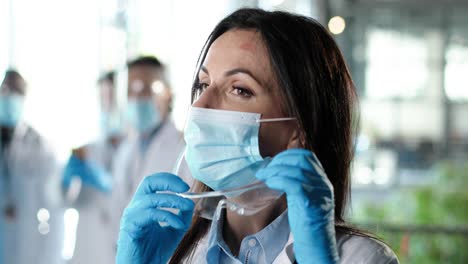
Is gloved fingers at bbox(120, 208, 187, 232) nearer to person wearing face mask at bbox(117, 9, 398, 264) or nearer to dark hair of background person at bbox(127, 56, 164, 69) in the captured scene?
person wearing face mask at bbox(117, 9, 398, 264)

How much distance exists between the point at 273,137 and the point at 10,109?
7.09 feet

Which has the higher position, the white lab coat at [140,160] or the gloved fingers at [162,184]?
the gloved fingers at [162,184]

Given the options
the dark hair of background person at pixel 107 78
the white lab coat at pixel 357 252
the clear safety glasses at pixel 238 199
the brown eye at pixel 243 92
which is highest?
the dark hair of background person at pixel 107 78

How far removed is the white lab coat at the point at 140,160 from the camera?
2994 millimetres

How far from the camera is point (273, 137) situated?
113cm

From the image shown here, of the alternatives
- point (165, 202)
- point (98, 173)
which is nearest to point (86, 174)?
point (98, 173)

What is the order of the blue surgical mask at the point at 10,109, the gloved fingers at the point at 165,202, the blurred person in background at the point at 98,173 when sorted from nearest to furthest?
the gloved fingers at the point at 165,202
the blue surgical mask at the point at 10,109
the blurred person in background at the point at 98,173

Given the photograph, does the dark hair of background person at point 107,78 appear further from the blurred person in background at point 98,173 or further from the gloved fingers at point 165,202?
the gloved fingers at point 165,202

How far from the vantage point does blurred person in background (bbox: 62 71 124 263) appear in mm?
3285

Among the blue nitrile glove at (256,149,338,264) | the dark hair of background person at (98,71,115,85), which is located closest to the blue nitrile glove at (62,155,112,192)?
the dark hair of background person at (98,71,115,85)

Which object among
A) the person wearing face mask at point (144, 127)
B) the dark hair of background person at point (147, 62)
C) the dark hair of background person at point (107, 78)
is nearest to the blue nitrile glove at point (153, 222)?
the person wearing face mask at point (144, 127)

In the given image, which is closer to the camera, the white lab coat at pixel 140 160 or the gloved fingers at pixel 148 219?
the gloved fingers at pixel 148 219

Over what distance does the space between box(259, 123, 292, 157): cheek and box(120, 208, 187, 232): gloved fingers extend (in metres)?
0.19

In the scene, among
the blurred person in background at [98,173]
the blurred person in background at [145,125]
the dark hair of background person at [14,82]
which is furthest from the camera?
the blurred person in background at [98,173]
